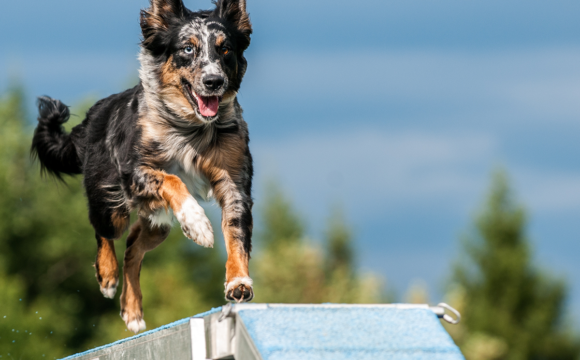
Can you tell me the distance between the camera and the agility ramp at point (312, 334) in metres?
4.65

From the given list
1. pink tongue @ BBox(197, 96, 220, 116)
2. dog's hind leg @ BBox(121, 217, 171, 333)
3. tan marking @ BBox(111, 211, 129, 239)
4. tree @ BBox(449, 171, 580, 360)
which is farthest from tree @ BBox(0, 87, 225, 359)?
pink tongue @ BBox(197, 96, 220, 116)

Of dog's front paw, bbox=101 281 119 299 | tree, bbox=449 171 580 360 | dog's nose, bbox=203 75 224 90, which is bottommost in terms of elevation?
tree, bbox=449 171 580 360

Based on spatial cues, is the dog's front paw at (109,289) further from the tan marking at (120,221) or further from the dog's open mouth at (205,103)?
the dog's open mouth at (205,103)

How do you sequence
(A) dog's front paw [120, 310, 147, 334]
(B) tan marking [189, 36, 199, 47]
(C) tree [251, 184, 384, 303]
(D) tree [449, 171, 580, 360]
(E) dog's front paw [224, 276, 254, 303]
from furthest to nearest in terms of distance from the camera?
(D) tree [449, 171, 580, 360]
(C) tree [251, 184, 384, 303]
(A) dog's front paw [120, 310, 147, 334]
(B) tan marking [189, 36, 199, 47]
(E) dog's front paw [224, 276, 254, 303]

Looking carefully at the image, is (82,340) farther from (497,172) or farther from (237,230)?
(237,230)

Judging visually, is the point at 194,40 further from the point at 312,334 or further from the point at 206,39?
the point at 312,334

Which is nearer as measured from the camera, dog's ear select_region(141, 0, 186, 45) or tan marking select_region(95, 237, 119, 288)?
dog's ear select_region(141, 0, 186, 45)

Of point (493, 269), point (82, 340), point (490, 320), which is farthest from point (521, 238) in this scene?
point (82, 340)

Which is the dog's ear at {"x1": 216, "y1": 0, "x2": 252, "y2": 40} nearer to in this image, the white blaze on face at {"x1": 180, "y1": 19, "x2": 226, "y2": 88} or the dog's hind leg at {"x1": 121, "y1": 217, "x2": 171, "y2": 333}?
the white blaze on face at {"x1": 180, "y1": 19, "x2": 226, "y2": 88}

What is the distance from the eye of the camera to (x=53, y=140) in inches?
333

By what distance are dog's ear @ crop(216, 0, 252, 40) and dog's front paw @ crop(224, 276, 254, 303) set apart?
1.97 meters

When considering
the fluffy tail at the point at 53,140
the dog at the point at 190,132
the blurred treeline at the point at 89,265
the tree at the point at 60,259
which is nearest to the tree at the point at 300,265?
the blurred treeline at the point at 89,265

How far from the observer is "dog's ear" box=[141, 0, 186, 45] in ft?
21.0

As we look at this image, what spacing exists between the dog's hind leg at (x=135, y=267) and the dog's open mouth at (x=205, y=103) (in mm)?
1602
